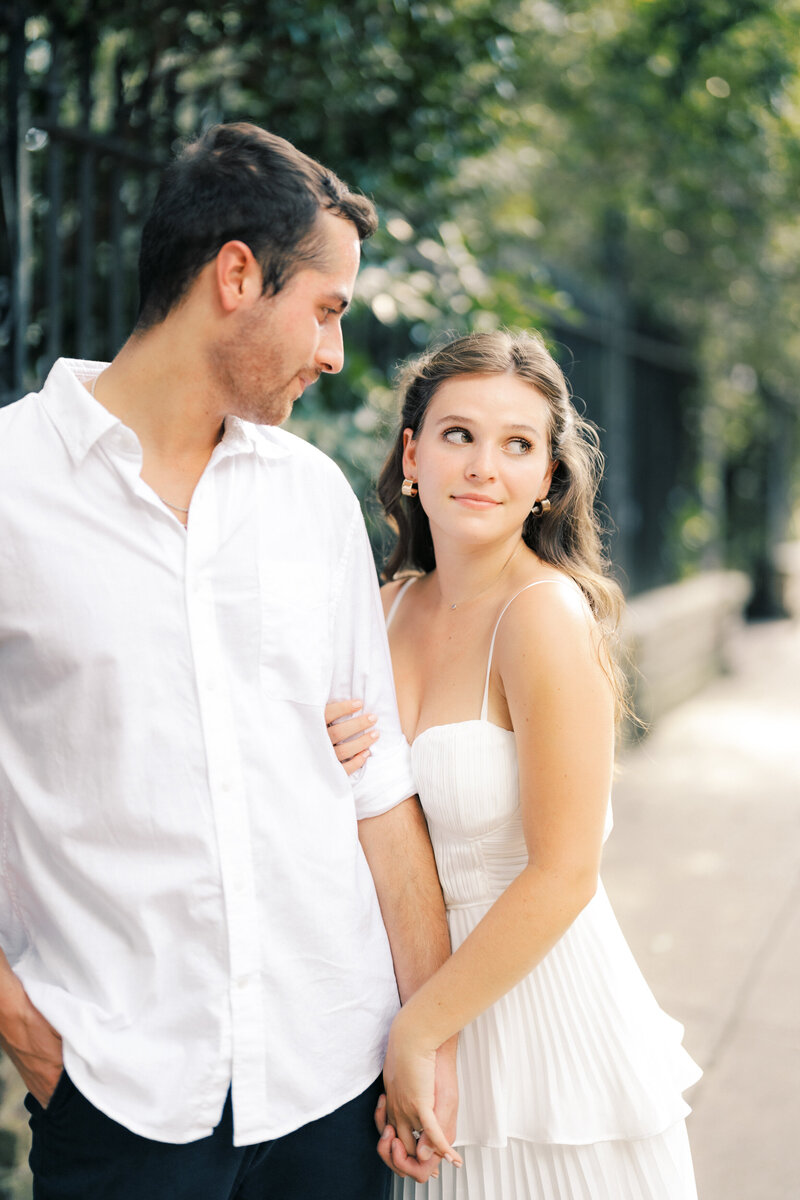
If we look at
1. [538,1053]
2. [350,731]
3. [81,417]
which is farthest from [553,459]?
[538,1053]

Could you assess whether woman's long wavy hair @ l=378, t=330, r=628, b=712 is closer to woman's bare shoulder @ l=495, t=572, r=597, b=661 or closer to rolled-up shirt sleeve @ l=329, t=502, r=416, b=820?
woman's bare shoulder @ l=495, t=572, r=597, b=661

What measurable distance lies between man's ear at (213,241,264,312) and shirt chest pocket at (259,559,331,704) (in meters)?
0.40

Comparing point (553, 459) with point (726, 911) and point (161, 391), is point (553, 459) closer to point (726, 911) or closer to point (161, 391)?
point (161, 391)

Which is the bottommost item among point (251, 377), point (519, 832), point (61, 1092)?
point (61, 1092)

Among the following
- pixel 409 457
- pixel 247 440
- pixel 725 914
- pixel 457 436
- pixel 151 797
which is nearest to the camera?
pixel 151 797

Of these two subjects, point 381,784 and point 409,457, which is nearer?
point 381,784

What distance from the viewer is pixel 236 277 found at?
1.55 metres

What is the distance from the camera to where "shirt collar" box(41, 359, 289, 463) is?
152 centimetres

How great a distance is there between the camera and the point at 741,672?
9.74 meters

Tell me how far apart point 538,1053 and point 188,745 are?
0.86 meters

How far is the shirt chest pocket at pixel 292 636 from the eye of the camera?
5.30 ft

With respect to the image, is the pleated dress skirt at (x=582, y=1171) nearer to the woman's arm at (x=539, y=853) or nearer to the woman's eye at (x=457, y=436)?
the woman's arm at (x=539, y=853)

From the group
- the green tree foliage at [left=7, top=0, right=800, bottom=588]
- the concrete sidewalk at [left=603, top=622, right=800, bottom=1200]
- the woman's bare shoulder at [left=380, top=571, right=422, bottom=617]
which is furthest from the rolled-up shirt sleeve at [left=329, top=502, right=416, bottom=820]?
the concrete sidewalk at [left=603, top=622, right=800, bottom=1200]

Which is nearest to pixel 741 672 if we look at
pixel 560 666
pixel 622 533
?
pixel 622 533
